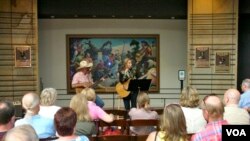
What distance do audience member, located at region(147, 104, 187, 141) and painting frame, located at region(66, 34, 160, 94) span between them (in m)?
9.85

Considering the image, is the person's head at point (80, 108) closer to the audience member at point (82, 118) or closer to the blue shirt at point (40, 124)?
the audience member at point (82, 118)

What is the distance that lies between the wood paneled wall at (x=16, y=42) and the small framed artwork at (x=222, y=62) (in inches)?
219

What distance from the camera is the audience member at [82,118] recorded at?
476 centimetres

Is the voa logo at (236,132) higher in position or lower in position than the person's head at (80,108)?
higher

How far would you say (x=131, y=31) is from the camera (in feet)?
43.6

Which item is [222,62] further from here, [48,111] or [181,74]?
[48,111]

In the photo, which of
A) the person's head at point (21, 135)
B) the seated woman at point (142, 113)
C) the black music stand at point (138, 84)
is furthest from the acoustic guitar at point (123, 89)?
the person's head at point (21, 135)

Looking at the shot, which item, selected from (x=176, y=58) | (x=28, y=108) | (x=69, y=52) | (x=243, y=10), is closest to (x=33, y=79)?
(x=69, y=52)

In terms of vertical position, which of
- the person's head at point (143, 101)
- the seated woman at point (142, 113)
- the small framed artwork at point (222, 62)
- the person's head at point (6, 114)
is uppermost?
the small framed artwork at point (222, 62)

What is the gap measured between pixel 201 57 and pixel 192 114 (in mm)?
7370

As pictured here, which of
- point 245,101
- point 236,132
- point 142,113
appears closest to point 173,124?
point 236,132

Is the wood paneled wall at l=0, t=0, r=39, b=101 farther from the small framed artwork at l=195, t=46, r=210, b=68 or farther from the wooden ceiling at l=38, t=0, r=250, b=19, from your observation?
the small framed artwork at l=195, t=46, r=210, b=68

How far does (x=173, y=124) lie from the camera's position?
342 cm

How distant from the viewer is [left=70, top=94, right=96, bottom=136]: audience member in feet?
15.6
